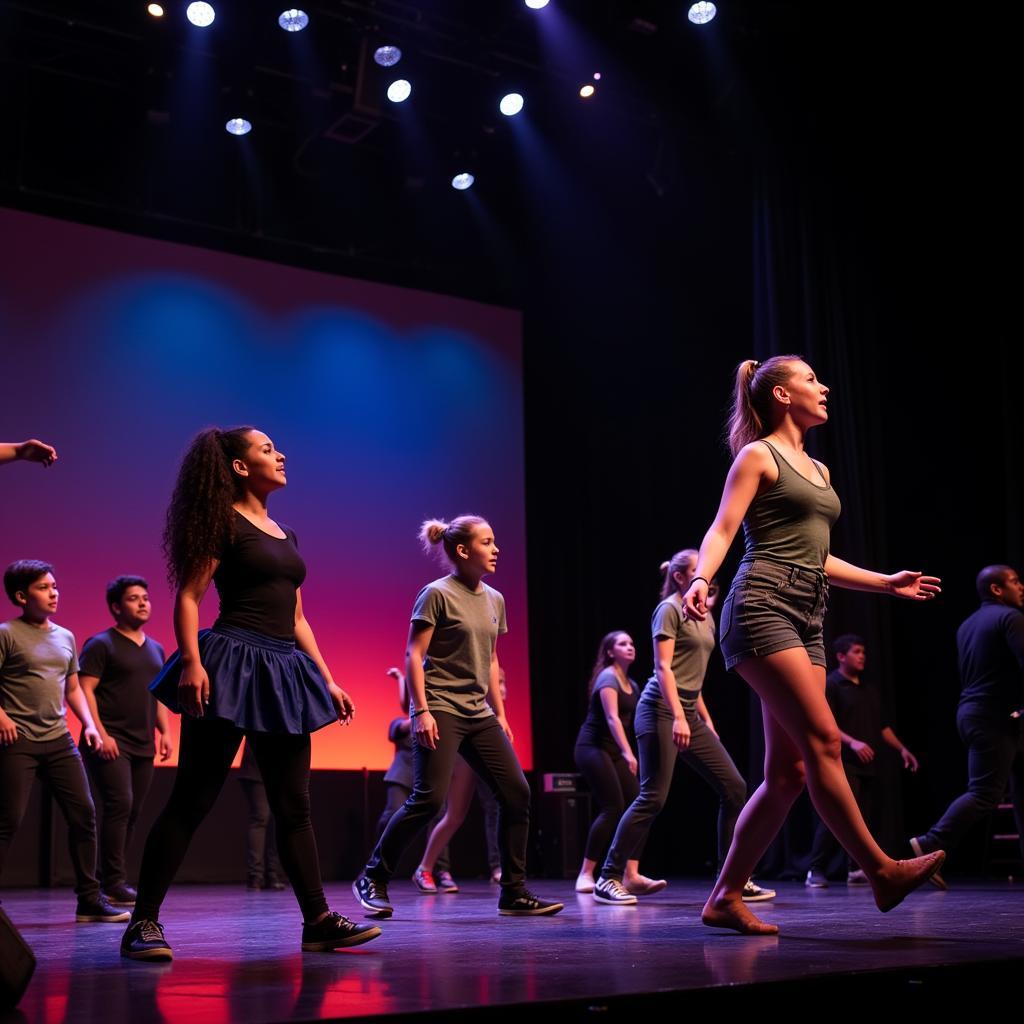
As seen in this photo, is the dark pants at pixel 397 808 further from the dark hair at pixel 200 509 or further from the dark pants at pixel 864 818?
the dark hair at pixel 200 509

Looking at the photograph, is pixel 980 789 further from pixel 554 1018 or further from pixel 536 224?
pixel 536 224

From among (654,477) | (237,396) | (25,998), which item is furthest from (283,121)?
(25,998)

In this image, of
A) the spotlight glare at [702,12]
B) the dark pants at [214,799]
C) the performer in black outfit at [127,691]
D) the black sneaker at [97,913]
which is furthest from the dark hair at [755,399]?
the spotlight glare at [702,12]

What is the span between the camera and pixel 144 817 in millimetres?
9188

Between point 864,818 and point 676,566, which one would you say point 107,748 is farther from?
point 864,818

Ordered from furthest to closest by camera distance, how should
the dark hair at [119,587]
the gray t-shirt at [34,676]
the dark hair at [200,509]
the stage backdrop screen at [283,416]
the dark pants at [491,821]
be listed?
the dark pants at [491,821] → the stage backdrop screen at [283,416] → the dark hair at [119,587] → the gray t-shirt at [34,676] → the dark hair at [200,509]

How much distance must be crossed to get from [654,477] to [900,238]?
2.97 metres

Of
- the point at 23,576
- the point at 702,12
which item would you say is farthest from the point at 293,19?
the point at 23,576

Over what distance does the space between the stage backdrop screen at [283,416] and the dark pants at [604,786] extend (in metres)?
2.78

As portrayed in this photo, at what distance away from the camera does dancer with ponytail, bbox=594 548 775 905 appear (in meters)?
6.18

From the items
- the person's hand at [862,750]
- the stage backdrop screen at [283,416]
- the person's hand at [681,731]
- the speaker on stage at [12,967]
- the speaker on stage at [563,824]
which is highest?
the stage backdrop screen at [283,416]

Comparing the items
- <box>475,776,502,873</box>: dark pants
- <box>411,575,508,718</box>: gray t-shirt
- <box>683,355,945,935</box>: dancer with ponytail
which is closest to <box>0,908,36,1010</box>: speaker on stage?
<box>683,355,945,935</box>: dancer with ponytail

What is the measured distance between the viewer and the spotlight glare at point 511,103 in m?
9.93

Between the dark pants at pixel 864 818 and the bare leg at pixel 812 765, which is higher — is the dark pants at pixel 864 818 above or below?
below
